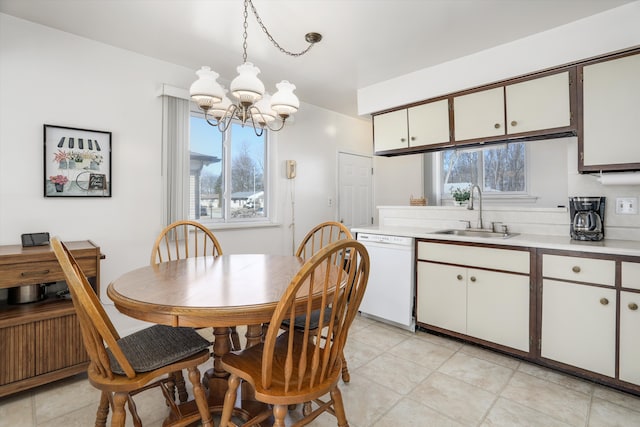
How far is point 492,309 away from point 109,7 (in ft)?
11.2

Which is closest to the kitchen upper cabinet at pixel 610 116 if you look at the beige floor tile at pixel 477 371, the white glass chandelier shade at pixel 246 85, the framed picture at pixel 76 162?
the beige floor tile at pixel 477 371

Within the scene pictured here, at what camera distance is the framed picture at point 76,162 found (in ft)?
7.88

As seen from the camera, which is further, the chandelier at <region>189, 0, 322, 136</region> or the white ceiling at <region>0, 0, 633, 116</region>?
the white ceiling at <region>0, 0, 633, 116</region>

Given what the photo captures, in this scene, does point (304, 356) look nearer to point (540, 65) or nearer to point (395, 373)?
point (395, 373)

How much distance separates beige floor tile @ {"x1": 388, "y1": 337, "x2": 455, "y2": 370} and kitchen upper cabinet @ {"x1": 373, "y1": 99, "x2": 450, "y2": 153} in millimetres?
1772

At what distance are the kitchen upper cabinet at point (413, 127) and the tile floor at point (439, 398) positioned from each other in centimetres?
191

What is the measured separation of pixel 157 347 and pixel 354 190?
3.78 metres

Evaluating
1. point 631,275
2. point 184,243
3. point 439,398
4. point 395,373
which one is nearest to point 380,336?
point 395,373

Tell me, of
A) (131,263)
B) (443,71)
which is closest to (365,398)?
(131,263)

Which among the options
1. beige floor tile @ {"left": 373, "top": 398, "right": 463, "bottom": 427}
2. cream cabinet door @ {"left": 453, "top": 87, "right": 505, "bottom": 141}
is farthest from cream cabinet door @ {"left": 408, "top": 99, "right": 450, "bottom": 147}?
beige floor tile @ {"left": 373, "top": 398, "right": 463, "bottom": 427}

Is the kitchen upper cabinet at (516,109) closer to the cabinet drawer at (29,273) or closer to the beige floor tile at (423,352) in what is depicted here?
the beige floor tile at (423,352)

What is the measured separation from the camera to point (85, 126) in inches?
101

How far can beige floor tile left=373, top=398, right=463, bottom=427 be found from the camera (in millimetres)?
1699

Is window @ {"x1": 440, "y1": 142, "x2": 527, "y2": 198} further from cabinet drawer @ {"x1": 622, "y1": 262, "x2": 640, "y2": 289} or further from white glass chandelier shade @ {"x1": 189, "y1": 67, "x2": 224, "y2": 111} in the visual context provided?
white glass chandelier shade @ {"x1": 189, "y1": 67, "x2": 224, "y2": 111}
